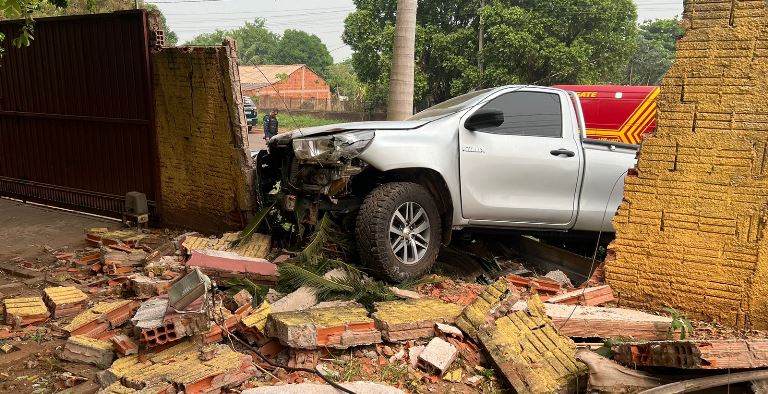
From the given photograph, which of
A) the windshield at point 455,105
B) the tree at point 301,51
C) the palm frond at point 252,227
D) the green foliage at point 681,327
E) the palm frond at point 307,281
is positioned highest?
the tree at point 301,51

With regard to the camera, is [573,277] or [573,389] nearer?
[573,389]

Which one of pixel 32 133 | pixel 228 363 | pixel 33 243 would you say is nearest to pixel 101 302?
pixel 228 363

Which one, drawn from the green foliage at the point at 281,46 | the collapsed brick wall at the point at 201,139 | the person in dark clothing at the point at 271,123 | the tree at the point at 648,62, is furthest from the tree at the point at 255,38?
the collapsed brick wall at the point at 201,139

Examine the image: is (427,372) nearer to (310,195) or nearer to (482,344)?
(482,344)

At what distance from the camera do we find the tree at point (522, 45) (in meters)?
24.4

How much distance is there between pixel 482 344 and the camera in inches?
152

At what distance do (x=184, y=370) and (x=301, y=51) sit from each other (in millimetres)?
80778

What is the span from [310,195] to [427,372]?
6.89 feet

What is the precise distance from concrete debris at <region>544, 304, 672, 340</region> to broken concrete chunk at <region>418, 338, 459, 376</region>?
81cm

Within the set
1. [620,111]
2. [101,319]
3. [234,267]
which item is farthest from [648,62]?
[101,319]

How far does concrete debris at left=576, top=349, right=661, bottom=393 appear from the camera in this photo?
334 cm

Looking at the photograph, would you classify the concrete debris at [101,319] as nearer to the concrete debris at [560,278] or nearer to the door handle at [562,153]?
the concrete debris at [560,278]

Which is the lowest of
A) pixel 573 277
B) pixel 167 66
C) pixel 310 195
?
pixel 573 277

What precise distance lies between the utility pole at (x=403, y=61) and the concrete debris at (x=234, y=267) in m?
4.68
